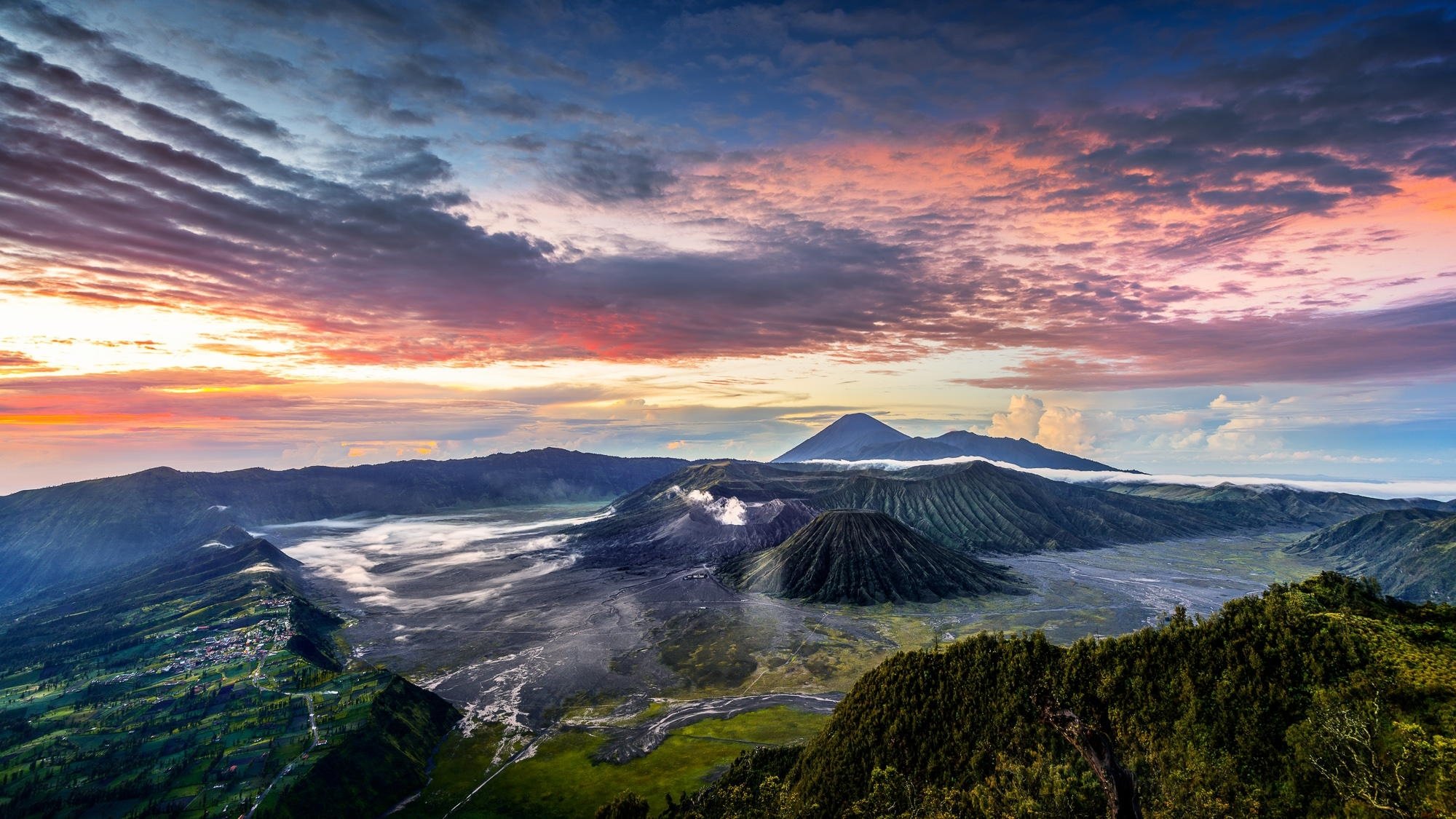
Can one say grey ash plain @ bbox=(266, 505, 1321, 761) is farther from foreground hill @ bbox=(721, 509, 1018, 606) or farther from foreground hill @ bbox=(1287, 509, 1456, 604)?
foreground hill @ bbox=(1287, 509, 1456, 604)

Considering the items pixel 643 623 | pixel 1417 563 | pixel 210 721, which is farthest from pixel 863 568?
pixel 1417 563

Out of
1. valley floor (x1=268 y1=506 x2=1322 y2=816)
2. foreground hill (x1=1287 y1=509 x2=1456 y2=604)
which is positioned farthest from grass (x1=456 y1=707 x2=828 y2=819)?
foreground hill (x1=1287 y1=509 x2=1456 y2=604)

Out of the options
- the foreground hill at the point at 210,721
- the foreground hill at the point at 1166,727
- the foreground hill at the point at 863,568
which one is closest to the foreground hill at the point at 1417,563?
the foreground hill at the point at 863,568

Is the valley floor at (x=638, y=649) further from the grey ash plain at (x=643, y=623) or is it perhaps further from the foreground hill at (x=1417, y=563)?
the foreground hill at (x=1417, y=563)

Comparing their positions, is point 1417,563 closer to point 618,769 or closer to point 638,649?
point 638,649

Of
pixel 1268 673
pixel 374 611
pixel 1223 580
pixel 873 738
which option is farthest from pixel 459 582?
pixel 1223 580

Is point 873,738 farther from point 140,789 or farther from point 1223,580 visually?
point 1223,580
